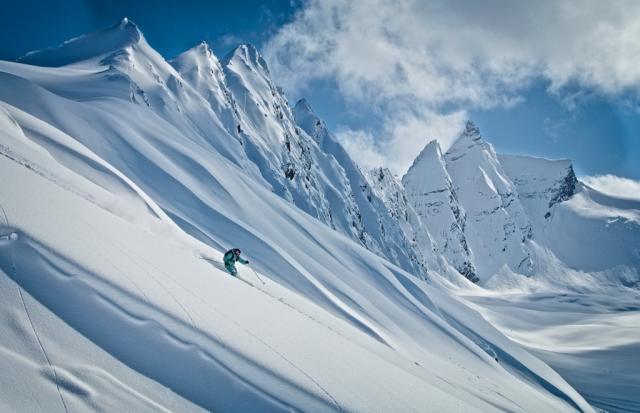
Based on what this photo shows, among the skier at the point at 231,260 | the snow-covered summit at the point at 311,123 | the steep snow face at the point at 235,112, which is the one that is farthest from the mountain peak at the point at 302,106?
the skier at the point at 231,260

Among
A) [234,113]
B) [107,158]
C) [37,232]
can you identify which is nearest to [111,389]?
[37,232]

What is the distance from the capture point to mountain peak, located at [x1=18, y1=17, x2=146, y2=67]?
141ft

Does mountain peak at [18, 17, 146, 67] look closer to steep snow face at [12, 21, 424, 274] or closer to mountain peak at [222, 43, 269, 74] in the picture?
steep snow face at [12, 21, 424, 274]

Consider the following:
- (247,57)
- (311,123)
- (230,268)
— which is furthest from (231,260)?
(311,123)

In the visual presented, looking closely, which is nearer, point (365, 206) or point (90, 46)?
point (90, 46)

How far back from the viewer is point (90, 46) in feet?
152

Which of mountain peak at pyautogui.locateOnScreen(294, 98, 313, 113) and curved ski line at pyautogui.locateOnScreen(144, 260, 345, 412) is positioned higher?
mountain peak at pyautogui.locateOnScreen(294, 98, 313, 113)

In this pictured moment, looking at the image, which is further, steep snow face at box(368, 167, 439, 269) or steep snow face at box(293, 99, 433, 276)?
steep snow face at box(368, 167, 439, 269)

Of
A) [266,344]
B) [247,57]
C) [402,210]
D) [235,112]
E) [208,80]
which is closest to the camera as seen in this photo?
[266,344]

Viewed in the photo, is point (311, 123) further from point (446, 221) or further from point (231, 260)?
point (231, 260)

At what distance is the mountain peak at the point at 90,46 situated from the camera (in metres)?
43.0

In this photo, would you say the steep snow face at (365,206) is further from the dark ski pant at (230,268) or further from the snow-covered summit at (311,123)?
the dark ski pant at (230,268)

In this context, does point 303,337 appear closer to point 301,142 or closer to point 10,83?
point 10,83

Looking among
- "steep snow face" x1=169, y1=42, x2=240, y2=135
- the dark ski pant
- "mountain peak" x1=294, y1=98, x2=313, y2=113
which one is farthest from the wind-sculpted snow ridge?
"mountain peak" x1=294, y1=98, x2=313, y2=113
